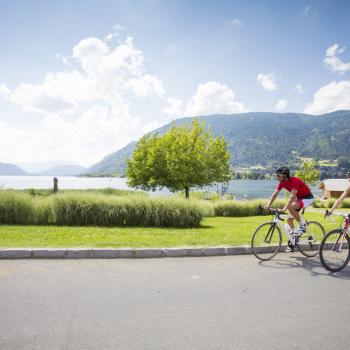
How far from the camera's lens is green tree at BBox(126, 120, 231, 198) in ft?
113

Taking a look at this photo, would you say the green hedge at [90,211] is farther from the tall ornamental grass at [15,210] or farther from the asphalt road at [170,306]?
the asphalt road at [170,306]

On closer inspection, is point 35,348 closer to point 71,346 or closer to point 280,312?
point 71,346

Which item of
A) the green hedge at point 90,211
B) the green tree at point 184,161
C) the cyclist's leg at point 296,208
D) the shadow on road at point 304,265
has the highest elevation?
the green tree at point 184,161

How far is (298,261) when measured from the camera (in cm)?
743

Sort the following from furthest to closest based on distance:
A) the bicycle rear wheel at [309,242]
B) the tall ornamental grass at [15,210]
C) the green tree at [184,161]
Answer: the green tree at [184,161], the tall ornamental grass at [15,210], the bicycle rear wheel at [309,242]

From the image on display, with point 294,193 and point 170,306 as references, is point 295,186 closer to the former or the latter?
point 294,193

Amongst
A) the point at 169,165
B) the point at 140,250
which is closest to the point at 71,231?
the point at 140,250

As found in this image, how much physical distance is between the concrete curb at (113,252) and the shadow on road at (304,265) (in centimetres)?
93

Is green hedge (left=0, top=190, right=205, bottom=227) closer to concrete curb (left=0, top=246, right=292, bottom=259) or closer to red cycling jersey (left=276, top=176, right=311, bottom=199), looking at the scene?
concrete curb (left=0, top=246, right=292, bottom=259)

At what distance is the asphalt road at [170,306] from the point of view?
3.54 m

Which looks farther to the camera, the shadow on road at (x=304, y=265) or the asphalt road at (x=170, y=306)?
the shadow on road at (x=304, y=265)

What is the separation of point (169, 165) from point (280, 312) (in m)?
30.9

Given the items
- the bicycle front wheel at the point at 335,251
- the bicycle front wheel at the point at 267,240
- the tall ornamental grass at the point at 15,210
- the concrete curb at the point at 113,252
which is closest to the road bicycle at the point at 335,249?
the bicycle front wheel at the point at 335,251

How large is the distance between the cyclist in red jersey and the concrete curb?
136 centimetres
